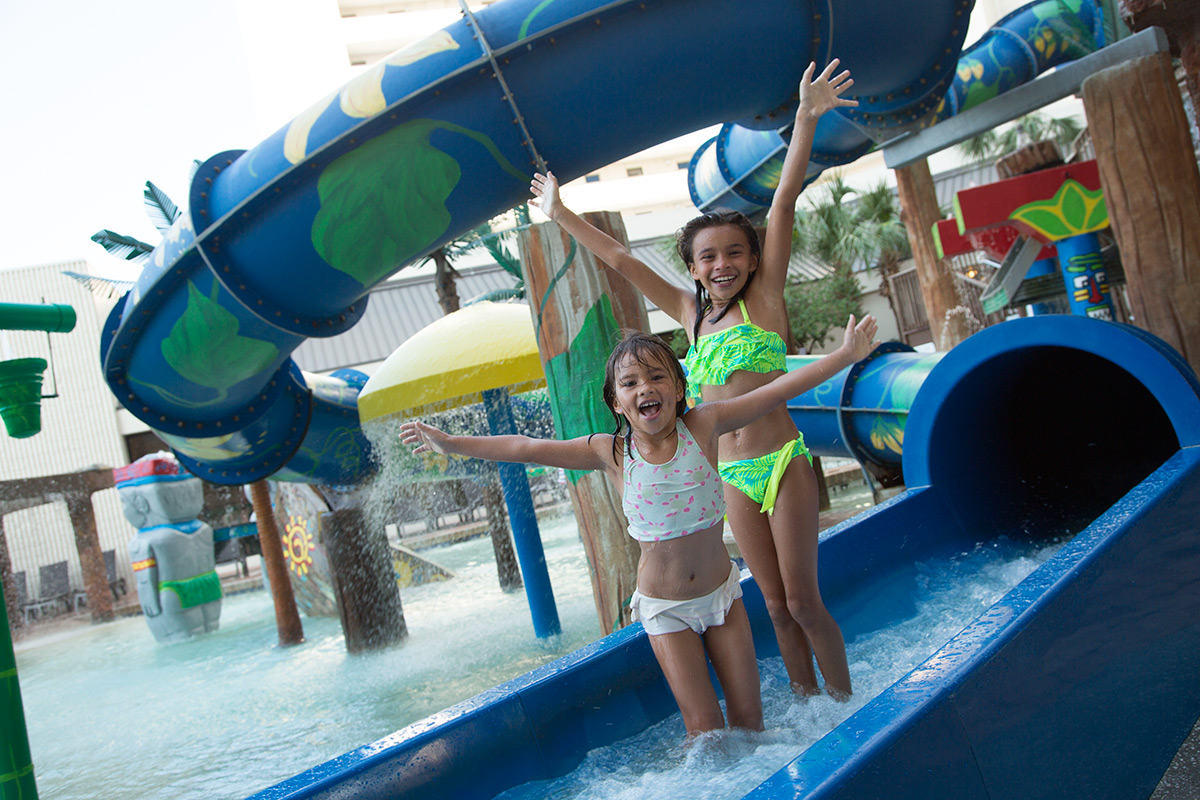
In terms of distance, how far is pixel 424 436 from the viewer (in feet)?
7.50

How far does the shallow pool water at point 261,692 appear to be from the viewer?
15.3 ft

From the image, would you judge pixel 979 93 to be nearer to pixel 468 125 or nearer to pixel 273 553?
pixel 468 125

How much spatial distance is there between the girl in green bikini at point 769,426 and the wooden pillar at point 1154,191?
8.29 ft

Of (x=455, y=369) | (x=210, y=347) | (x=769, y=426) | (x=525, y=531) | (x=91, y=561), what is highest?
(x=210, y=347)

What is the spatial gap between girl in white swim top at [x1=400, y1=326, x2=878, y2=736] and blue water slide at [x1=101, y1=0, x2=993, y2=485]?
4.75 feet

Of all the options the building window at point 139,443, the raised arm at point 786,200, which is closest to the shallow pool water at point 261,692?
the raised arm at point 786,200

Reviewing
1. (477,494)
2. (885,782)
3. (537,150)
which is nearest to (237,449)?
(537,150)

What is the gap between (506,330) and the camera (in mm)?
5676

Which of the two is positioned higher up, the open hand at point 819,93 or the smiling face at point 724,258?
the open hand at point 819,93

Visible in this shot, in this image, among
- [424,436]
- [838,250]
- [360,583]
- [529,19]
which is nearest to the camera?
[424,436]

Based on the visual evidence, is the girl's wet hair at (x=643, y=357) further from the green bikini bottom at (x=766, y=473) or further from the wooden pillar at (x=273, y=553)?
the wooden pillar at (x=273, y=553)

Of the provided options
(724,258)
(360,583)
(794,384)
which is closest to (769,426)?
(794,384)

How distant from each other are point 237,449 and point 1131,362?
4.65 m

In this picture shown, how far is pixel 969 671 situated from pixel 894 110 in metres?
2.94
